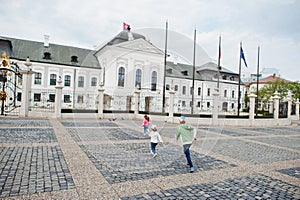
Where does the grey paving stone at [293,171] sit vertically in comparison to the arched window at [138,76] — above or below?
below

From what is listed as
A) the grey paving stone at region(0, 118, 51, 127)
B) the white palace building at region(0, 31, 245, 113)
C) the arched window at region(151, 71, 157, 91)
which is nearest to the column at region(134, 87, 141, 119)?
the grey paving stone at region(0, 118, 51, 127)

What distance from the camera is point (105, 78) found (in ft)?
116

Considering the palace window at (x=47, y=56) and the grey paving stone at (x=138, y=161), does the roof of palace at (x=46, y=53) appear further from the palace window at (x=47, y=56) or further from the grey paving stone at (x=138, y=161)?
the grey paving stone at (x=138, y=161)

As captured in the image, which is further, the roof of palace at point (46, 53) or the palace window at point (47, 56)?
Result: the palace window at point (47, 56)

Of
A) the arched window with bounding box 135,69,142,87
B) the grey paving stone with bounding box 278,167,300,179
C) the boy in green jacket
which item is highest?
the arched window with bounding box 135,69,142,87

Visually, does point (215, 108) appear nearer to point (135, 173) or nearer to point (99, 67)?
point (135, 173)

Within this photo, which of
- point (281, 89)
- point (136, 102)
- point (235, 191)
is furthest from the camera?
point (281, 89)

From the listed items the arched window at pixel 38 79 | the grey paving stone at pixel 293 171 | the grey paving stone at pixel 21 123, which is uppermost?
the arched window at pixel 38 79

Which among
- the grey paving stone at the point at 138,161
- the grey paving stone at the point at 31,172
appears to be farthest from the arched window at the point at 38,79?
the grey paving stone at the point at 138,161

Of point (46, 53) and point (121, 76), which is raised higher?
point (46, 53)

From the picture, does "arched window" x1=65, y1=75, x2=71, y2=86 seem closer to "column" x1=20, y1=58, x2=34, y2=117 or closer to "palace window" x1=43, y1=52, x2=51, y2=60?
"palace window" x1=43, y1=52, x2=51, y2=60

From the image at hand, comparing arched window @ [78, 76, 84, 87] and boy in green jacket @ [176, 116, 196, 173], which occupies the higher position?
arched window @ [78, 76, 84, 87]

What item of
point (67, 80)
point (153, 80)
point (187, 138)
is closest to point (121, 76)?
point (153, 80)

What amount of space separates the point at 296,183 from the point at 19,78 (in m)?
20.2
